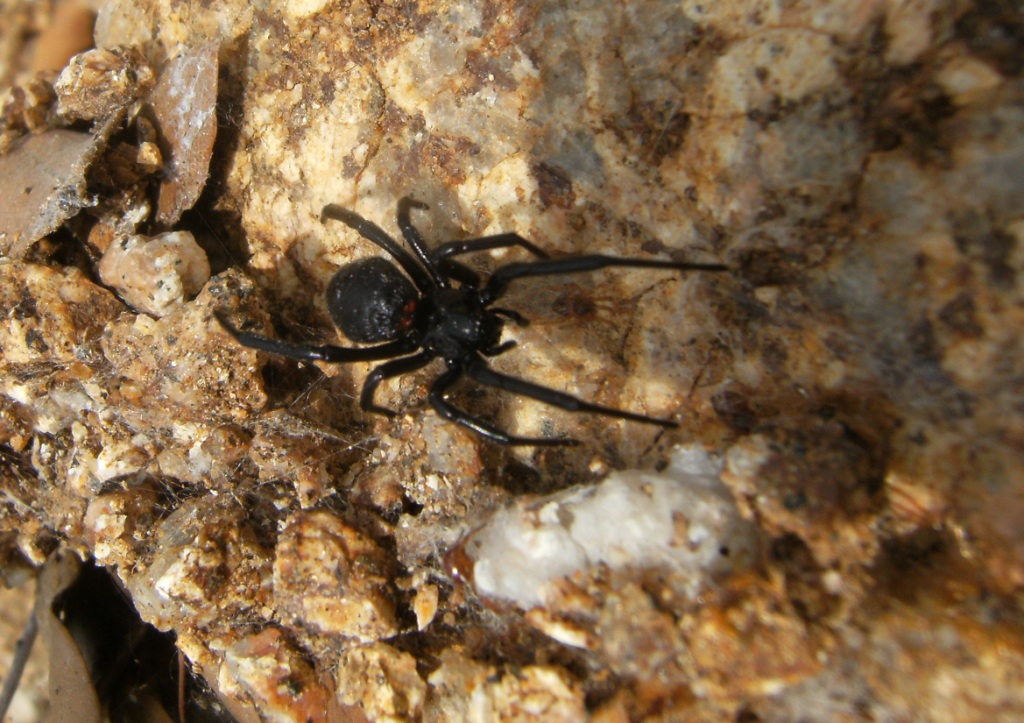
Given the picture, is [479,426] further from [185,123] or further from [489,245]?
[185,123]

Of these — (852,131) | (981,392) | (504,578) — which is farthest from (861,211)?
(504,578)

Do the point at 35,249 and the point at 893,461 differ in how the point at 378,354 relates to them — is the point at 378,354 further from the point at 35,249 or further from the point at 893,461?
the point at 893,461

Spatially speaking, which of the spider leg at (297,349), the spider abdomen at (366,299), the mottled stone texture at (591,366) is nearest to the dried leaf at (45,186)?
the mottled stone texture at (591,366)

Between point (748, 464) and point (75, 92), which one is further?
point (75, 92)

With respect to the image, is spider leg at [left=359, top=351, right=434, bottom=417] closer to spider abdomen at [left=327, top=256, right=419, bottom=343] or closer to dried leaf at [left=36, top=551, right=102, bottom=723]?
spider abdomen at [left=327, top=256, right=419, bottom=343]

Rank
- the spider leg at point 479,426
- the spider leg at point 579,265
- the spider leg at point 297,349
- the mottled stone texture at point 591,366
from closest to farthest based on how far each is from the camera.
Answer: the mottled stone texture at point 591,366 → the spider leg at point 579,265 → the spider leg at point 479,426 → the spider leg at point 297,349

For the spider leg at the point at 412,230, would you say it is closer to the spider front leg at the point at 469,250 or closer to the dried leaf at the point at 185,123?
the spider front leg at the point at 469,250

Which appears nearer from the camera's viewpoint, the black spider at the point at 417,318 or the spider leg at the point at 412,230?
the black spider at the point at 417,318
